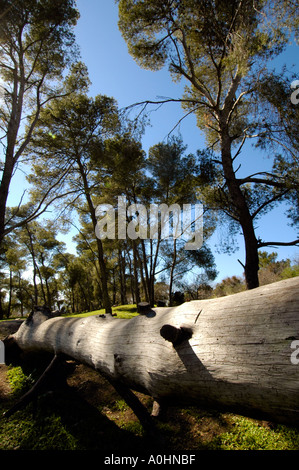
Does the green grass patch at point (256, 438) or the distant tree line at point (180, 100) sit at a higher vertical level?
the distant tree line at point (180, 100)

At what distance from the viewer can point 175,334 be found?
168 centimetres

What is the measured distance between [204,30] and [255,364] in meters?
11.0

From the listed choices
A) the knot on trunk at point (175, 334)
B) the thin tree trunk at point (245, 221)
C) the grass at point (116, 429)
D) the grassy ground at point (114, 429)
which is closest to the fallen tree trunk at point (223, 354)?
the knot on trunk at point (175, 334)

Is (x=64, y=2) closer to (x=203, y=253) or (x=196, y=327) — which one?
(x=196, y=327)

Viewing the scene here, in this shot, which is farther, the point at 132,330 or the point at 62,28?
Result: the point at 62,28

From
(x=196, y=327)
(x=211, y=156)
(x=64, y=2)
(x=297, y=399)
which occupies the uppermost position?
(x=64, y=2)

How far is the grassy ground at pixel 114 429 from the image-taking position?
283 cm

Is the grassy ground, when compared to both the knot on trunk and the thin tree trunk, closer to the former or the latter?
the knot on trunk

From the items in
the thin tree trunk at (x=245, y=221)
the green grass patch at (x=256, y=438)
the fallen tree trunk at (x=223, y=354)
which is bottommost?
the green grass patch at (x=256, y=438)

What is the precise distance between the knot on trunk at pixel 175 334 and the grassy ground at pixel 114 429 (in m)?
1.63

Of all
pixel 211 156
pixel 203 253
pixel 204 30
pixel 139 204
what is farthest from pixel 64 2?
pixel 203 253

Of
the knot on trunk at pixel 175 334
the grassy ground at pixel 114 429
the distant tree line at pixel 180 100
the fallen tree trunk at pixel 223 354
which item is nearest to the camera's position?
the fallen tree trunk at pixel 223 354

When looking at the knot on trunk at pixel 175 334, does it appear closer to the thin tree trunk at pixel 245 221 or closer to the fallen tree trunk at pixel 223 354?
the fallen tree trunk at pixel 223 354

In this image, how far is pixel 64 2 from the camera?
7.61 meters
